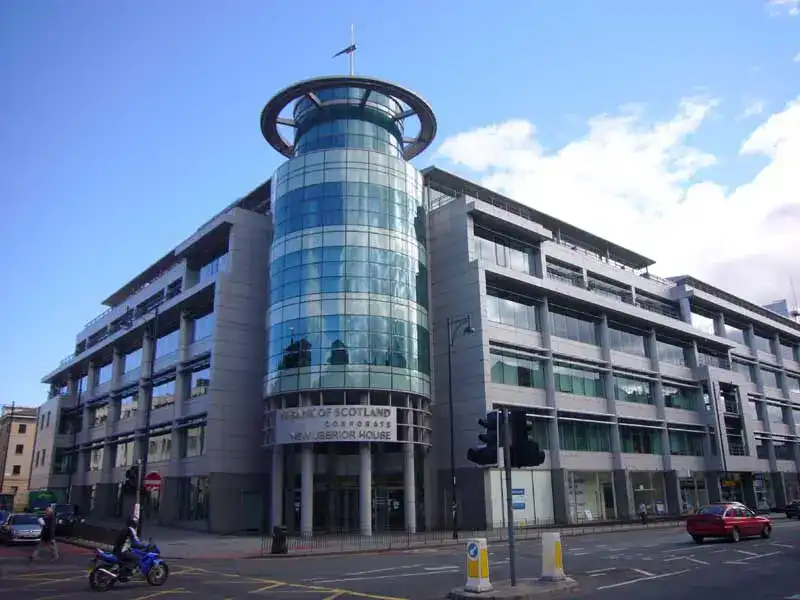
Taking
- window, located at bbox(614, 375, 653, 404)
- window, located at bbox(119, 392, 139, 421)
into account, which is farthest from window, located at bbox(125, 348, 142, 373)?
window, located at bbox(614, 375, 653, 404)

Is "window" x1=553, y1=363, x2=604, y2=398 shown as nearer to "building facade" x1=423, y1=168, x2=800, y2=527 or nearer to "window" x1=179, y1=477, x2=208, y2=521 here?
"building facade" x1=423, y1=168, x2=800, y2=527

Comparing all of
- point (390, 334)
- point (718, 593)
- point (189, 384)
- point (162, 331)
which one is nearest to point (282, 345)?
point (390, 334)

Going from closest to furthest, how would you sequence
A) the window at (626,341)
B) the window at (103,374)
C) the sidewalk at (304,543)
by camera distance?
1. the sidewalk at (304,543)
2. the window at (626,341)
3. the window at (103,374)

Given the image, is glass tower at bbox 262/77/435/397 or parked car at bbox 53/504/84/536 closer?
parked car at bbox 53/504/84/536

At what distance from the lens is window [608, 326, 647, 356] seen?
60.2 metres

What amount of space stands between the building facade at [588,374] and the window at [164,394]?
22.1m

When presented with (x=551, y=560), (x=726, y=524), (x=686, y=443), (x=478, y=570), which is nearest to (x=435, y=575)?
(x=551, y=560)

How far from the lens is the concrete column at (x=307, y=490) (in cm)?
4100

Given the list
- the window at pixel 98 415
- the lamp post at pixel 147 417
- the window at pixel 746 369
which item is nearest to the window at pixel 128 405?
the lamp post at pixel 147 417

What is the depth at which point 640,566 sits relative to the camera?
68.2ft

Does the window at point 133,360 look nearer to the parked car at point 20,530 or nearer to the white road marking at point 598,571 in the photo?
the parked car at point 20,530

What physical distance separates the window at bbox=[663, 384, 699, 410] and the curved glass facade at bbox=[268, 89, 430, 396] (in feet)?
97.6

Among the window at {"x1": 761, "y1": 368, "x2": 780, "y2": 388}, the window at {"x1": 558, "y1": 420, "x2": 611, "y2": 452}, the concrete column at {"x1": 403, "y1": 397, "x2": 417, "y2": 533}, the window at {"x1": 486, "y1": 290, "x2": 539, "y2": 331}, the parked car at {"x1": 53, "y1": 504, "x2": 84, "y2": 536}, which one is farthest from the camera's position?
the window at {"x1": 761, "y1": 368, "x2": 780, "y2": 388}

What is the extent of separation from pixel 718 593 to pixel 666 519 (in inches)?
1689
